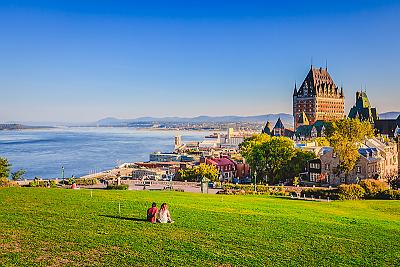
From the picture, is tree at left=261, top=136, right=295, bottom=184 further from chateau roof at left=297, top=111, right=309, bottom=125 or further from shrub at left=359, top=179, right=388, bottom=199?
chateau roof at left=297, top=111, right=309, bottom=125

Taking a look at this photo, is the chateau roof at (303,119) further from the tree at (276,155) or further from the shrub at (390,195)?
the shrub at (390,195)

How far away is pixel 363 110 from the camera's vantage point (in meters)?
112

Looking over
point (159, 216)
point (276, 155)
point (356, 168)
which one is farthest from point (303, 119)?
point (159, 216)

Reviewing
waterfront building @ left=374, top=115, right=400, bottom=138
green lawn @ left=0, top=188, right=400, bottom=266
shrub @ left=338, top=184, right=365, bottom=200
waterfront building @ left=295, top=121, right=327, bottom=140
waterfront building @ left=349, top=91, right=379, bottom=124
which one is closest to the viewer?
green lawn @ left=0, top=188, right=400, bottom=266

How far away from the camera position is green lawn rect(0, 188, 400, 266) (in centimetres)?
1262

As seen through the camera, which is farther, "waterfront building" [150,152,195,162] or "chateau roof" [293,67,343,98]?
"chateau roof" [293,67,343,98]

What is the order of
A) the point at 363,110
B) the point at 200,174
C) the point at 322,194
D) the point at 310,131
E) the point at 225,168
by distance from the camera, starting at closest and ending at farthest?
the point at 322,194, the point at 200,174, the point at 225,168, the point at 363,110, the point at 310,131

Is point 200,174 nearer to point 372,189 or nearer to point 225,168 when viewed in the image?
point 225,168

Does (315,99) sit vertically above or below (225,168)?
above

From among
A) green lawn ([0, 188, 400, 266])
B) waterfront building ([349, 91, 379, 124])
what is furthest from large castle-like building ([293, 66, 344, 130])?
green lawn ([0, 188, 400, 266])

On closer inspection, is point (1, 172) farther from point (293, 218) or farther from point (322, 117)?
point (322, 117)

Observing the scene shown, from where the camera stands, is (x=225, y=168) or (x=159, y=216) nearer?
(x=159, y=216)

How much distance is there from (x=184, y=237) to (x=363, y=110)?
10544cm

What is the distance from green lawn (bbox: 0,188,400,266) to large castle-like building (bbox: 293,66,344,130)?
10928 cm
